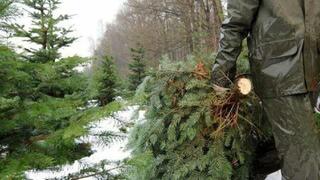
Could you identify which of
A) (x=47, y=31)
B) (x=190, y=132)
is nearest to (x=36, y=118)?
(x=190, y=132)

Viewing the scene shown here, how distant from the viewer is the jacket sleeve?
3387 millimetres

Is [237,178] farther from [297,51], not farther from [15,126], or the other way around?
[15,126]

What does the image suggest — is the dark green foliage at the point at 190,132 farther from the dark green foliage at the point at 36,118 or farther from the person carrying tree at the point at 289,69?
the dark green foliage at the point at 36,118

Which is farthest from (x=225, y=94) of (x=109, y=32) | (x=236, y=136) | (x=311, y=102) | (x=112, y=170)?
(x=109, y=32)

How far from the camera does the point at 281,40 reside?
3.26 metres

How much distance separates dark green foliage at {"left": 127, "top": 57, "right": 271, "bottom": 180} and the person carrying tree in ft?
1.61

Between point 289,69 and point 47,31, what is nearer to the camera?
point 289,69

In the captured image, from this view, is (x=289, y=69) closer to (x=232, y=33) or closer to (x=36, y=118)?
(x=232, y=33)

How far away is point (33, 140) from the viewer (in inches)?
68.7

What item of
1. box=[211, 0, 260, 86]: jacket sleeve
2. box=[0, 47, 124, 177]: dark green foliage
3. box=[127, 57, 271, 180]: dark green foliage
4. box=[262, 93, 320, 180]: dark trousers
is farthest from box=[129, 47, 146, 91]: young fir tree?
box=[0, 47, 124, 177]: dark green foliage

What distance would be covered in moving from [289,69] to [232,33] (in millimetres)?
503

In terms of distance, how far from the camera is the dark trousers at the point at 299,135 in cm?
325

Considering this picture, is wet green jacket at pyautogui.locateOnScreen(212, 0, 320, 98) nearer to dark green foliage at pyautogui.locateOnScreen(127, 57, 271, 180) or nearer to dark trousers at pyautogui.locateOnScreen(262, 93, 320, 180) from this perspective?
dark trousers at pyautogui.locateOnScreen(262, 93, 320, 180)

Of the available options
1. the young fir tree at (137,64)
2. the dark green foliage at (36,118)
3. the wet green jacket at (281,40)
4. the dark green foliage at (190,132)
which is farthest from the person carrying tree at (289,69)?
the young fir tree at (137,64)
